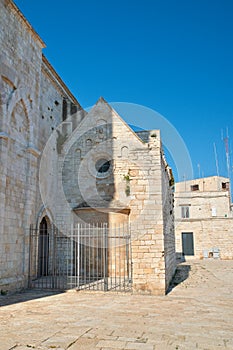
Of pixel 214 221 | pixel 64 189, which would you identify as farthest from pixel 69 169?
pixel 214 221

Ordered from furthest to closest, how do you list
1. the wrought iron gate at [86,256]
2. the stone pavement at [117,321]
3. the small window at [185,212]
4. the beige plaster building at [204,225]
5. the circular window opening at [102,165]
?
1. the small window at [185,212]
2. the beige plaster building at [204,225]
3. the circular window opening at [102,165]
4. the wrought iron gate at [86,256]
5. the stone pavement at [117,321]

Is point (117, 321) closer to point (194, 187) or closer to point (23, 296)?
point (23, 296)

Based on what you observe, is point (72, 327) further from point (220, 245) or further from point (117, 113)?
point (220, 245)

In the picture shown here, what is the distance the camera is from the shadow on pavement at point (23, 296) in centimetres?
790

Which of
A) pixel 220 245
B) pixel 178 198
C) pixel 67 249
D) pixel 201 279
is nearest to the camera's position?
pixel 201 279

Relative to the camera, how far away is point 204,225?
25.6 meters

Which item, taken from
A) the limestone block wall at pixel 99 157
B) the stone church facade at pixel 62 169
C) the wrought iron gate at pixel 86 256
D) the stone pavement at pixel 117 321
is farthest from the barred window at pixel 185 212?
the stone pavement at pixel 117 321

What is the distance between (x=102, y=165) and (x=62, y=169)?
189 cm

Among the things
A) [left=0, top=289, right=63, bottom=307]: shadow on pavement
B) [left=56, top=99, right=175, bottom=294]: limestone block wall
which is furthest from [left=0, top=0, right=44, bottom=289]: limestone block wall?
[left=56, top=99, right=175, bottom=294]: limestone block wall

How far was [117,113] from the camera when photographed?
1500 cm

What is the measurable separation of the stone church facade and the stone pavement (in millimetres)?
1136

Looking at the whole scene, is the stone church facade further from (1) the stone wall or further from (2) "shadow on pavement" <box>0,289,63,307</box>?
(2) "shadow on pavement" <box>0,289,63,307</box>

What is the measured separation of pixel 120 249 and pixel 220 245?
49.9 feet

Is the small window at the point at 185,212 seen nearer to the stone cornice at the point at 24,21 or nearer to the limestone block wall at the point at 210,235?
the limestone block wall at the point at 210,235
